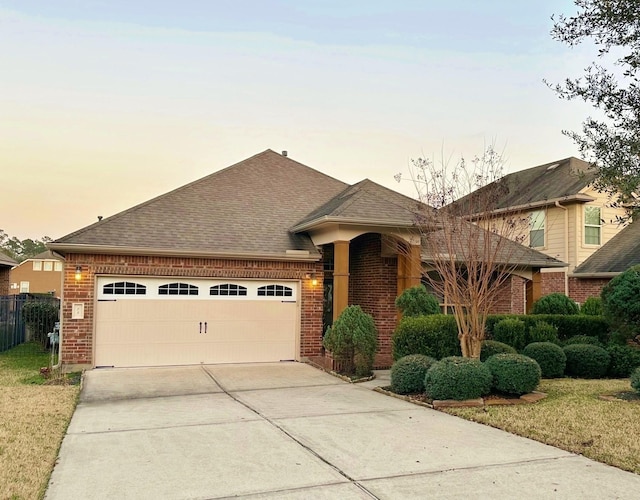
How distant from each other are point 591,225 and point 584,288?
89.2 inches

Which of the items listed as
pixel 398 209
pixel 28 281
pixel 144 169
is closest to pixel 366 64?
pixel 398 209

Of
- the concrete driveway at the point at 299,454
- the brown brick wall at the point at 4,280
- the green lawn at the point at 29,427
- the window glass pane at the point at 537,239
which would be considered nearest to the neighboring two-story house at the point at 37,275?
the brown brick wall at the point at 4,280

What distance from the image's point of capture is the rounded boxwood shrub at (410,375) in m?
9.41

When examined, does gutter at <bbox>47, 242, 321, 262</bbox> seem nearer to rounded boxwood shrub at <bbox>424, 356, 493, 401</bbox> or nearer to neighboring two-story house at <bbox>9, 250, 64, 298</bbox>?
rounded boxwood shrub at <bbox>424, 356, 493, 401</bbox>

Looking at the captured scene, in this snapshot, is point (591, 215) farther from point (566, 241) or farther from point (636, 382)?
point (636, 382)

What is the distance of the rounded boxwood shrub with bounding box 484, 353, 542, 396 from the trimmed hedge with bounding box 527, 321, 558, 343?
3620mm

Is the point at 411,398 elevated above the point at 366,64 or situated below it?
below

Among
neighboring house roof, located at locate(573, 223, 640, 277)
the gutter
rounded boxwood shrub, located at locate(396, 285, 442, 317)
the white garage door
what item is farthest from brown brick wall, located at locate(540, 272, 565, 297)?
the white garage door

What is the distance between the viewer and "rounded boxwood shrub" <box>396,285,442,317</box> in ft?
39.7

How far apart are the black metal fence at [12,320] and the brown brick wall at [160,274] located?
18.5 feet

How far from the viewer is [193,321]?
511 inches

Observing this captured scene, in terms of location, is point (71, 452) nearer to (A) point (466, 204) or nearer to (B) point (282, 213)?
(A) point (466, 204)

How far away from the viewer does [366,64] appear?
46.1ft

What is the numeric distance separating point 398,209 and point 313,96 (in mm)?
Answer: 4620
